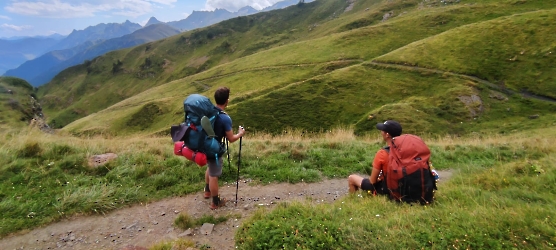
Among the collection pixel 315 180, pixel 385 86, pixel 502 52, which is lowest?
pixel 385 86

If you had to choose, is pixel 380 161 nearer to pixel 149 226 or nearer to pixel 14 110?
pixel 149 226

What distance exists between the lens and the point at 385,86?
6016 centimetres

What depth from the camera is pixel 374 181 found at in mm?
6953

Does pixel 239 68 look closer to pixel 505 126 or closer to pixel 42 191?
pixel 505 126

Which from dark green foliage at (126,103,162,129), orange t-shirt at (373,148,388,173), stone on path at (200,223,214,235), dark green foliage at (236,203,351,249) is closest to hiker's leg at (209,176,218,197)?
stone on path at (200,223,214,235)

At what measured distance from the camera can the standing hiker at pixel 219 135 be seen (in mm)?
7156

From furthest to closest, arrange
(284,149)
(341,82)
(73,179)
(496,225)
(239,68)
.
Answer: (239,68)
(341,82)
(284,149)
(73,179)
(496,225)

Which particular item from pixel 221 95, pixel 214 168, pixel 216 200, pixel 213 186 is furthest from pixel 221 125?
pixel 216 200

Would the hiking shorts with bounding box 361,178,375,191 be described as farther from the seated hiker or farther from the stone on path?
the stone on path

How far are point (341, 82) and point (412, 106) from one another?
59.7 ft

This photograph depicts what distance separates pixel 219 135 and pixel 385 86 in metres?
58.4

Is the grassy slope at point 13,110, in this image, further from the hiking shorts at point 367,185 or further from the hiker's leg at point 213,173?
the hiking shorts at point 367,185

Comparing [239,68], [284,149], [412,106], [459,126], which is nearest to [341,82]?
[412,106]

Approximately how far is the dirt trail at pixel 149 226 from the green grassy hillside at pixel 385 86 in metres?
24.6
